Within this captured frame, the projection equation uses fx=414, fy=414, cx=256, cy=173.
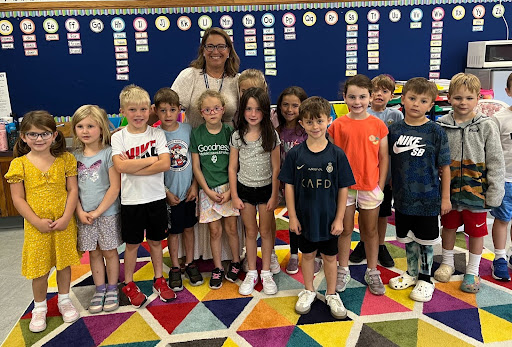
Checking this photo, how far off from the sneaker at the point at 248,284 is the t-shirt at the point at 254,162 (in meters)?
0.57

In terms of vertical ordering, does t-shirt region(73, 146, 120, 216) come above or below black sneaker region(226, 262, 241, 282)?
above

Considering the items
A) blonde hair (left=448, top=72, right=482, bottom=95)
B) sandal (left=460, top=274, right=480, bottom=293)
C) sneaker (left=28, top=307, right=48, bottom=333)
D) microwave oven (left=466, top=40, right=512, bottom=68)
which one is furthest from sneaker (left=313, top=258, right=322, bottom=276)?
microwave oven (left=466, top=40, right=512, bottom=68)

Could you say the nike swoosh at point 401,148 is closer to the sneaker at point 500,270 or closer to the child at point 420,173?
the child at point 420,173

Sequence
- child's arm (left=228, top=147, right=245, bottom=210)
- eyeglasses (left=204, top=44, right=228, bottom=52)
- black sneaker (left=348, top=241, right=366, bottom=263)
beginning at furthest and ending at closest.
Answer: black sneaker (left=348, top=241, right=366, bottom=263)
eyeglasses (left=204, top=44, right=228, bottom=52)
child's arm (left=228, top=147, right=245, bottom=210)

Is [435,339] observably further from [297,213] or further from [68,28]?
[68,28]

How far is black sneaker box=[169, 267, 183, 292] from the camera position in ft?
8.09

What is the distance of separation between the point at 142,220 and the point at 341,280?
117 centimetres

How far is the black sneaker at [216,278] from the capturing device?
2.49 metres

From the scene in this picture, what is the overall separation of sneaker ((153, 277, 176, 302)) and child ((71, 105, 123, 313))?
25 cm

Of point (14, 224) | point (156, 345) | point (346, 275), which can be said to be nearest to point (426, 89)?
point (346, 275)

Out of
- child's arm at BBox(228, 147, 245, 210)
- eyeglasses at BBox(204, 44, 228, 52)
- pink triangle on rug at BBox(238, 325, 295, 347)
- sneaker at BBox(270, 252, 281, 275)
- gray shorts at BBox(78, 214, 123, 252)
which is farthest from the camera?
sneaker at BBox(270, 252, 281, 275)

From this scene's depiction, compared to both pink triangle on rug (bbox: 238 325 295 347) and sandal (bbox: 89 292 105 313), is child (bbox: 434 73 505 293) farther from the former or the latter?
sandal (bbox: 89 292 105 313)

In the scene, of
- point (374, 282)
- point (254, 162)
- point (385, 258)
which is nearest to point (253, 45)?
point (254, 162)

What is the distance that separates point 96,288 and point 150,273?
427 millimetres
